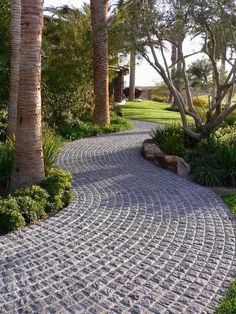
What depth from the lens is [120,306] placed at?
3428 millimetres

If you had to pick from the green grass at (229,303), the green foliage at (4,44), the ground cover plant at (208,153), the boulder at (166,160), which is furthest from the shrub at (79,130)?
the green grass at (229,303)

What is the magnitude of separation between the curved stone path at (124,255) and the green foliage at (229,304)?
2.8 inches

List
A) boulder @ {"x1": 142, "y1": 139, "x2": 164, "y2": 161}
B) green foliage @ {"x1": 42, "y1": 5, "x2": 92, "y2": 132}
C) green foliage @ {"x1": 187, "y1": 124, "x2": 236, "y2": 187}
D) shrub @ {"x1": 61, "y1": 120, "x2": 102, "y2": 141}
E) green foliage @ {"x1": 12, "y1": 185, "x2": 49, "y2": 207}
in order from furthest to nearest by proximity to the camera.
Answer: shrub @ {"x1": 61, "y1": 120, "x2": 102, "y2": 141}
green foliage @ {"x1": 42, "y1": 5, "x2": 92, "y2": 132}
boulder @ {"x1": 142, "y1": 139, "x2": 164, "y2": 161}
green foliage @ {"x1": 187, "y1": 124, "x2": 236, "y2": 187}
green foliage @ {"x1": 12, "y1": 185, "x2": 49, "y2": 207}

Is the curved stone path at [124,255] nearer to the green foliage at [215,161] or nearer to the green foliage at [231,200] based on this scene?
the green foliage at [231,200]

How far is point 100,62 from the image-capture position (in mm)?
14789

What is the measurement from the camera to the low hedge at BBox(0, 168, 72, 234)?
506 cm

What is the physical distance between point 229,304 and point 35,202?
306 centimetres

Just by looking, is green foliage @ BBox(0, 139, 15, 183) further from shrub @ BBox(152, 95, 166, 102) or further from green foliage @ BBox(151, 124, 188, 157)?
shrub @ BBox(152, 95, 166, 102)

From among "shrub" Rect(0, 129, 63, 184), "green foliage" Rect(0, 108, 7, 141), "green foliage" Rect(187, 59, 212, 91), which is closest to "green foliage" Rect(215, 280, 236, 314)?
"shrub" Rect(0, 129, 63, 184)

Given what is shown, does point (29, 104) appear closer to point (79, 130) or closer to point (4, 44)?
point (4, 44)

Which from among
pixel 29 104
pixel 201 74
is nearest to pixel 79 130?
pixel 201 74

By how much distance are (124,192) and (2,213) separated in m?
2.56

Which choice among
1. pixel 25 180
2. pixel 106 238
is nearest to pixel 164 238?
pixel 106 238

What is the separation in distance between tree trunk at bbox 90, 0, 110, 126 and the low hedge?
27.8 feet
